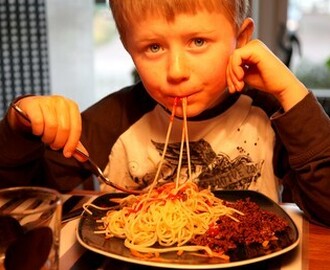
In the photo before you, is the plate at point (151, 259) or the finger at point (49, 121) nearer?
the plate at point (151, 259)

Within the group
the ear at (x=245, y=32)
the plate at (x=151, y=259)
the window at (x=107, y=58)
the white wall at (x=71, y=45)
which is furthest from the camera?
the window at (x=107, y=58)

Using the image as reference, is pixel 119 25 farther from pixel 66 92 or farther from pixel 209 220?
Answer: pixel 66 92

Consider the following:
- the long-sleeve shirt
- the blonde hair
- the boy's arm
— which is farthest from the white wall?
the boy's arm

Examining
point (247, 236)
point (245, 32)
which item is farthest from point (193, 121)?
point (247, 236)

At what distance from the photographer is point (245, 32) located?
1121 mm

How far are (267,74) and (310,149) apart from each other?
171 millimetres

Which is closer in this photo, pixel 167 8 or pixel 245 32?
pixel 167 8

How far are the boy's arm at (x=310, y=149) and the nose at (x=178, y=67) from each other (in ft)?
0.66

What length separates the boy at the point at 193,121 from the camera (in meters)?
0.96

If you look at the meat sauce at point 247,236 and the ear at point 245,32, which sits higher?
the ear at point 245,32

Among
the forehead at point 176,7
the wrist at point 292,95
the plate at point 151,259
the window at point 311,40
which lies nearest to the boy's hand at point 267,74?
the wrist at point 292,95

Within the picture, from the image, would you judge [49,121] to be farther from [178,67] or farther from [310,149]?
[310,149]

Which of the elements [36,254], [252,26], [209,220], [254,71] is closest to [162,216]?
[209,220]

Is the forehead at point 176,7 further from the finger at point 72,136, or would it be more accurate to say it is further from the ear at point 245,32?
the finger at point 72,136
